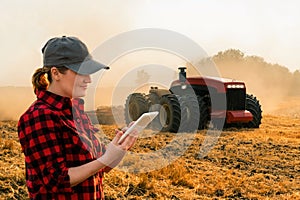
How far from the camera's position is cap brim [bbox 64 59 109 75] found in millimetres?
1769

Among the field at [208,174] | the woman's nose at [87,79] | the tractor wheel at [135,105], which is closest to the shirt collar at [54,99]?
the woman's nose at [87,79]

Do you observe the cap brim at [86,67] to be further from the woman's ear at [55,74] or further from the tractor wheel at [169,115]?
the tractor wheel at [169,115]

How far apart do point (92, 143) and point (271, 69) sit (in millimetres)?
31029

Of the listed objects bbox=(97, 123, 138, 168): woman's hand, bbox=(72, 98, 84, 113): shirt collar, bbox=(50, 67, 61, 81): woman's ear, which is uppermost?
bbox=(50, 67, 61, 81): woman's ear

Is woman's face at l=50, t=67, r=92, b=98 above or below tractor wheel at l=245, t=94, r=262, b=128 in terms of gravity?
above

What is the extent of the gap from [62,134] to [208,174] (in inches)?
163

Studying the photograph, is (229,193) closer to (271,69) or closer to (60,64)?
(60,64)

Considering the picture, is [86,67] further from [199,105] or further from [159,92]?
[159,92]

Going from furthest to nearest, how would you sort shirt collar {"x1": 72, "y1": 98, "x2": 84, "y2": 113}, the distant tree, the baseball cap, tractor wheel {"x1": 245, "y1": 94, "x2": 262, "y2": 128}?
the distant tree < tractor wheel {"x1": 245, "y1": 94, "x2": 262, "y2": 128} < shirt collar {"x1": 72, "y1": 98, "x2": 84, "y2": 113} < the baseball cap

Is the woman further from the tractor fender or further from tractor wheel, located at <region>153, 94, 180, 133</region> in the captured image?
the tractor fender

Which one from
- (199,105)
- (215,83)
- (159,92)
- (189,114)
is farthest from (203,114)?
(159,92)

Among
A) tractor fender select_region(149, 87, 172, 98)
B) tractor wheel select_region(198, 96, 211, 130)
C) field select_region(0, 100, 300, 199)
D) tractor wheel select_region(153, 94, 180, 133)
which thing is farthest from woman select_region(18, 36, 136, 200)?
tractor fender select_region(149, 87, 172, 98)

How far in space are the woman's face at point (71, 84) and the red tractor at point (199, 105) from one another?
7.88 metres

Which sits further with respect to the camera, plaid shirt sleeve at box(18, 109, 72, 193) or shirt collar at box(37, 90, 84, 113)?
shirt collar at box(37, 90, 84, 113)
